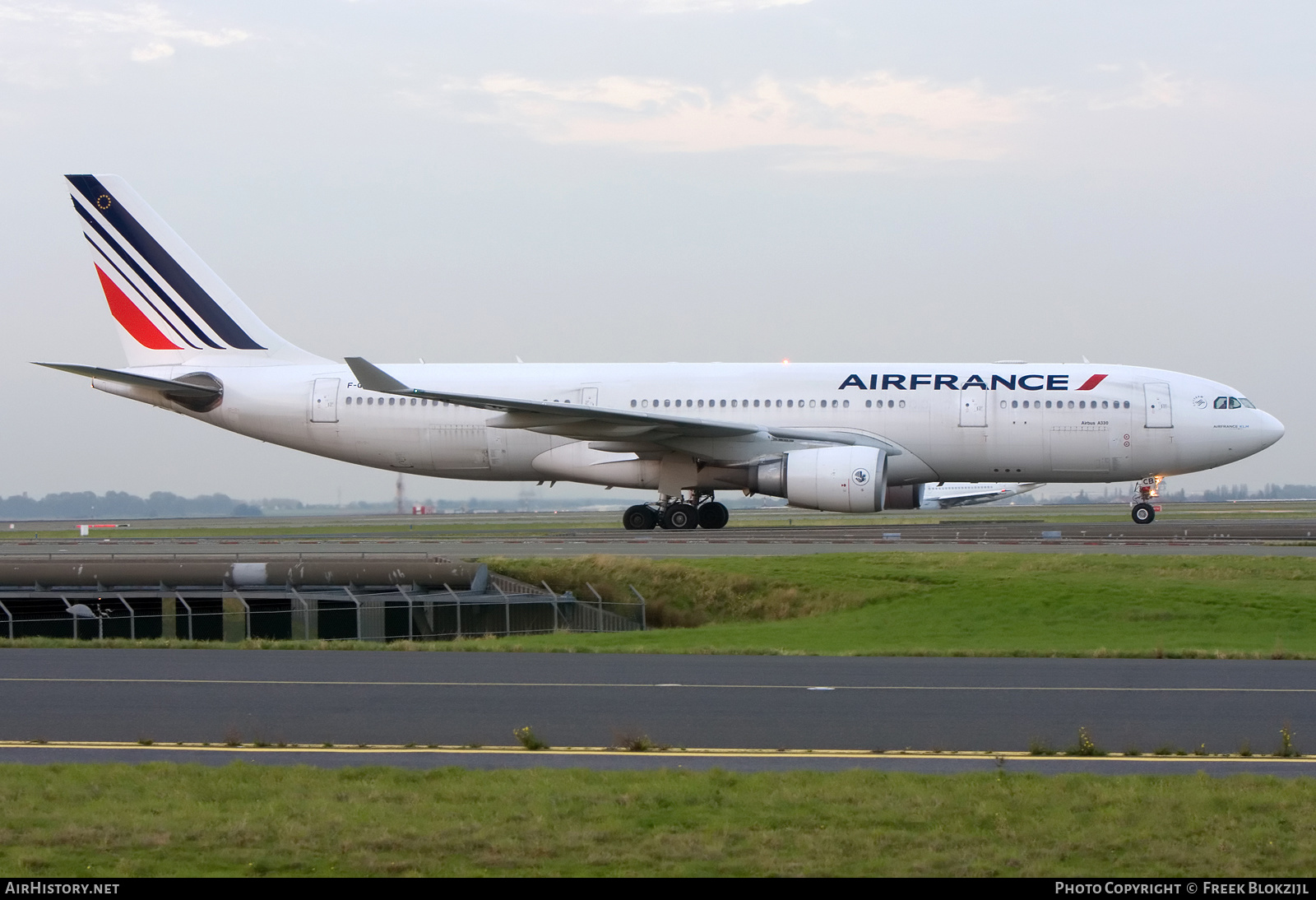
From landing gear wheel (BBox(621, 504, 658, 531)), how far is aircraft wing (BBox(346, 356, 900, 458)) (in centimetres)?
205

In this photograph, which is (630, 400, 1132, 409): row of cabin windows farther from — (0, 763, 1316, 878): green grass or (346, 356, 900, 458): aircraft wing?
(0, 763, 1316, 878): green grass

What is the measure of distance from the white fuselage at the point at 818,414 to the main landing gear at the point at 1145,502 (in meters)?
1.48

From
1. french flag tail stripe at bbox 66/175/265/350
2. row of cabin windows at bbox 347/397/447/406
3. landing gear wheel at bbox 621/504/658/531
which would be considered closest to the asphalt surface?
landing gear wheel at bbox 621/504/658/531

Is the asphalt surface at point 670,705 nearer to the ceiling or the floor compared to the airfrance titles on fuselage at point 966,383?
nearer to the floor

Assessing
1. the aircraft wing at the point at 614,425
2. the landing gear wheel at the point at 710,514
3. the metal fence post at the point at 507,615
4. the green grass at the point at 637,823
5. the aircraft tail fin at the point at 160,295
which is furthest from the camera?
the aircraft tail fin at the point at 160,295

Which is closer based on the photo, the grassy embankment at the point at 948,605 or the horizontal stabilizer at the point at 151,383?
the grassy embankment at the point at 948,605

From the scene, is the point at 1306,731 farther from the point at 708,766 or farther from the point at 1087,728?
the point at 708,766

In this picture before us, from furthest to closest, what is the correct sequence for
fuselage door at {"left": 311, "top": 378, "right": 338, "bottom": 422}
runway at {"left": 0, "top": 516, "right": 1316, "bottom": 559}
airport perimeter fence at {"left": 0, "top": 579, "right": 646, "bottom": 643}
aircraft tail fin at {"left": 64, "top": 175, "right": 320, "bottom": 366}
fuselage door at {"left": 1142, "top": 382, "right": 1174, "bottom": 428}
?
aircraft tail fin at {"left": 64, "top": 175, "right": 320, "bottom": 366}, fuselage door at {"left": 311, "top": 378, "right": 338, "bottom": 422}, fuselage door at {"left": 1142, "top": 382, "right": 1174, "bottom": 428}, runway at {"left": 0, "top": 516, "right": 1316, "bottom": 559}, airport perimeter fence at {"left": 0, "top": 579, "right": 646, "bottom": 643}

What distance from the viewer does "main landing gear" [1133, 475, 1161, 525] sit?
3241 centimetres

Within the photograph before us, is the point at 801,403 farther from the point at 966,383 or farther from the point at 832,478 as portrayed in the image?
the point at 966,383

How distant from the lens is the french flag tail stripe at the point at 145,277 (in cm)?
3350

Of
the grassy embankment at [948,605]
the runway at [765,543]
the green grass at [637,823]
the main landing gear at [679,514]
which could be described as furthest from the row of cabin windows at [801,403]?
the green grass at [637,823]

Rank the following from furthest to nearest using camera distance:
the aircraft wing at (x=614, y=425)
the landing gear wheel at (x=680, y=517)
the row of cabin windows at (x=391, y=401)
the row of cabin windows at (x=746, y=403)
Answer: the row of cabin windows at (x=391, y=401) < the landing gear wheel at (x=680, y=517) < the row of cabin windows at (x=746, y=403) < the aircraft wing at (x=614, y=425)

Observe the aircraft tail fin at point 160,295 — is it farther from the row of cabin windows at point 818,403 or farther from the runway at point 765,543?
the row of cabin windows at point 818,403
